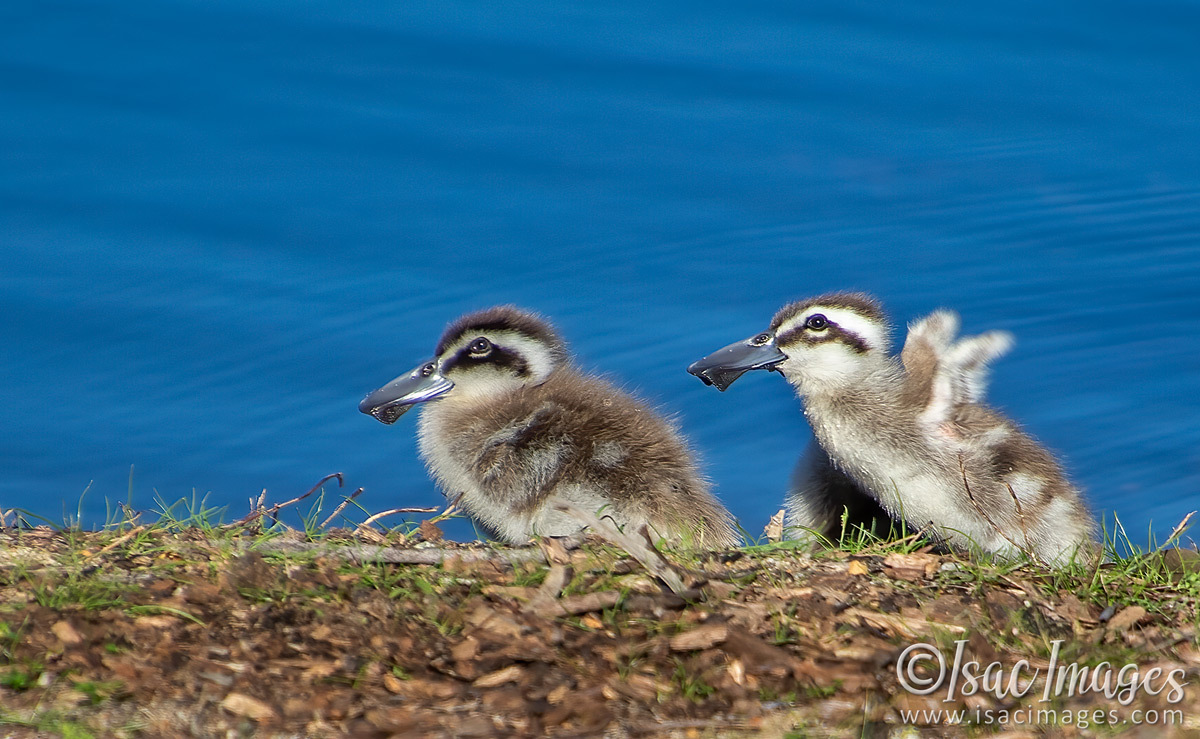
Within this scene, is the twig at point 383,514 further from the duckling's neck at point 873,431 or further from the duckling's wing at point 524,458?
the duckling's neck at point 873,431

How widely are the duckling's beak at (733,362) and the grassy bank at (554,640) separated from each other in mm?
1301

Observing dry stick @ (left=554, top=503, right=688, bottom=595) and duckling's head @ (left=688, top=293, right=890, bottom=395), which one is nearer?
dry stick @ (left=554, top=503, right=688, bottom=595)

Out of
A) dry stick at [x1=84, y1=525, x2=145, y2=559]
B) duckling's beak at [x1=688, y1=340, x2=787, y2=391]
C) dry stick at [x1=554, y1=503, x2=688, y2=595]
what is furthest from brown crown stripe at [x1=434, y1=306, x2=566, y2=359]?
dry stick at [x1=554, y1=503, x2=688, y2=595]

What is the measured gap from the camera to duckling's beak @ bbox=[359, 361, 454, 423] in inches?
271

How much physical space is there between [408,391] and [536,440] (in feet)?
3.46

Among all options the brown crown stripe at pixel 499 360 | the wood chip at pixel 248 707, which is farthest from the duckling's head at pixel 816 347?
the wood chip at pixel 248 707

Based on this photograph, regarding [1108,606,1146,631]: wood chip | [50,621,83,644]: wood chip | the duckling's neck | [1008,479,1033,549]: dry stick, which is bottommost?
[50,621,83,644]: wood chip

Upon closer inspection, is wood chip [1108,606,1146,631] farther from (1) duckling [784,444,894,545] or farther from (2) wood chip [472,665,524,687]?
(2) wood chip [472,665,524,687]

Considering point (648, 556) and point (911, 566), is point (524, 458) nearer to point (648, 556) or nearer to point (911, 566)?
point (648, 556)

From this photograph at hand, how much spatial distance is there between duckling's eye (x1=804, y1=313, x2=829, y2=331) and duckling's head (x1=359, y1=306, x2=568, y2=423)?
132cm

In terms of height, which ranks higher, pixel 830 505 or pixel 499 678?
pixel 830 505

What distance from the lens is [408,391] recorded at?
691 cm

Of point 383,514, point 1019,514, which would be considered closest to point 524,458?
point 383,514

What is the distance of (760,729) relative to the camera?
409cm
